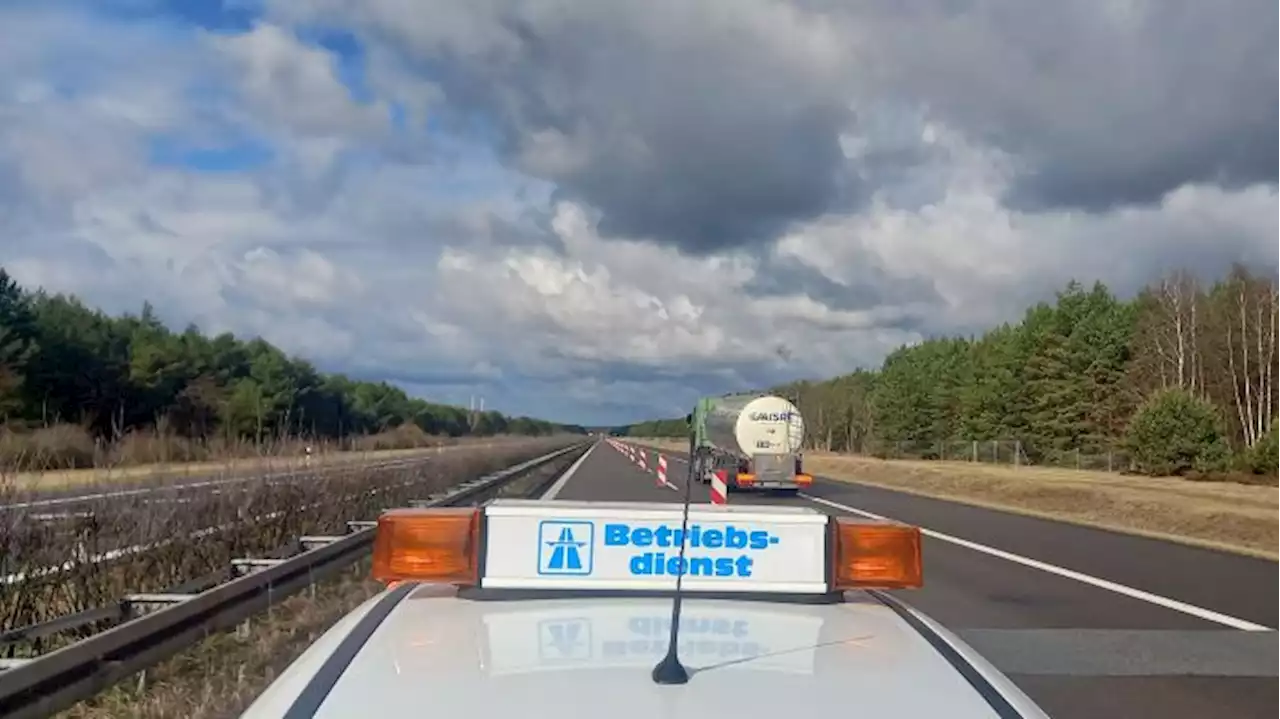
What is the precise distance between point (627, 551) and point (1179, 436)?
53797mm

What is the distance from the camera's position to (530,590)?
3.35 m

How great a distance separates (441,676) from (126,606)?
6773 millimetres

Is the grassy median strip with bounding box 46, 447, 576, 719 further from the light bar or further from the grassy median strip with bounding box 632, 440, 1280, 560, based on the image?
the grassy median strip with bounding box 632, 440, 1280, 560

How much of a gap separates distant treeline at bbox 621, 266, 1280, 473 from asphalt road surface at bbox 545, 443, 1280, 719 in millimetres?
32511

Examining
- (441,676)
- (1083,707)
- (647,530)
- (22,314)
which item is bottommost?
(1083,707)

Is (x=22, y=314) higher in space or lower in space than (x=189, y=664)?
higher

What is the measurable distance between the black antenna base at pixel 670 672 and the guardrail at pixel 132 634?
4.02 meters

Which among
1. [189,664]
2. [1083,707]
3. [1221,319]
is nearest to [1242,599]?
[1083,707]

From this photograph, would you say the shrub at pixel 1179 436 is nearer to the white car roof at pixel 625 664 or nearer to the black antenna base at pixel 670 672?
the white car roof at pixel 625 664

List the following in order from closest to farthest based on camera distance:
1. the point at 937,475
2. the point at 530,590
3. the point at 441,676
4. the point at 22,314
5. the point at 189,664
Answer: the point at 441,676, the point at 530,590, the point at 189,664, the point at 937,475, the point at 22,314

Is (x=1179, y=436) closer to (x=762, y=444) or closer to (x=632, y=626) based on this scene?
(x=762, y=444)

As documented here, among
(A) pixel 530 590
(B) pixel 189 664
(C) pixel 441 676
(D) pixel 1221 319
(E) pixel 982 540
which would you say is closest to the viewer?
(C) pixel 441 676

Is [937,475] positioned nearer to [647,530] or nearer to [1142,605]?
[1142,605]

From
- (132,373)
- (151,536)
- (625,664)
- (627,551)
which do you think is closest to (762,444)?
(151,536)
